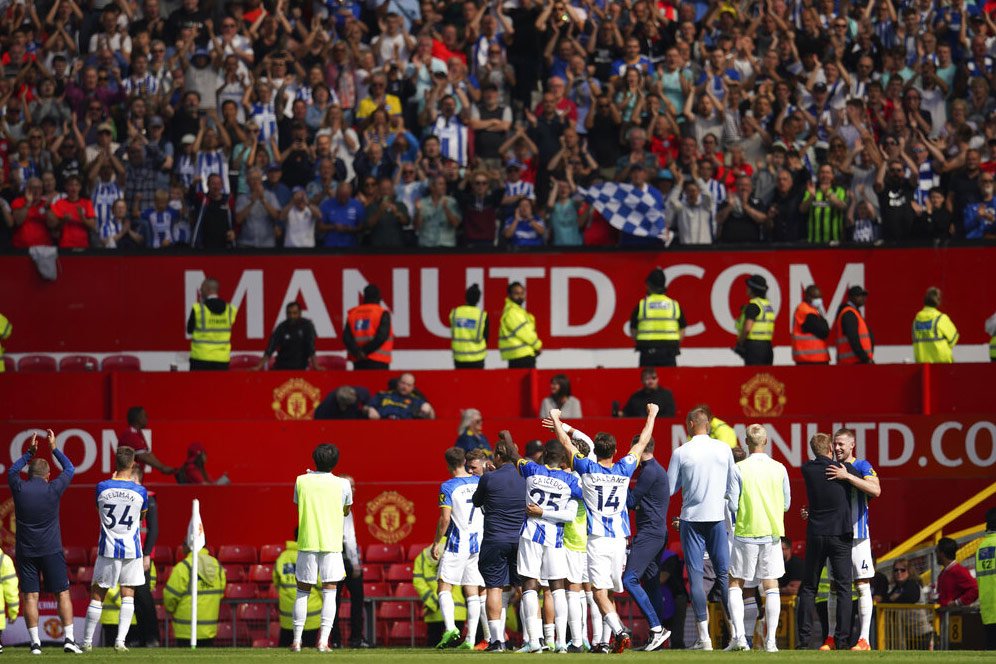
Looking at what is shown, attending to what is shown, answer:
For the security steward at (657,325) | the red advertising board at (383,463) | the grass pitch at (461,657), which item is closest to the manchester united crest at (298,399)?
the red advertising board at (383,463)

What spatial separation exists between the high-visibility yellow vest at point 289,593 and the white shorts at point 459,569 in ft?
8.68

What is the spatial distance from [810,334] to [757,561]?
295 inches

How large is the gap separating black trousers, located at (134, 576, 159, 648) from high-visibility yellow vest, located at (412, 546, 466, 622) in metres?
2.90

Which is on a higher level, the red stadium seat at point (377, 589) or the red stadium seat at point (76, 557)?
the red stadium seat at point (76, 557)

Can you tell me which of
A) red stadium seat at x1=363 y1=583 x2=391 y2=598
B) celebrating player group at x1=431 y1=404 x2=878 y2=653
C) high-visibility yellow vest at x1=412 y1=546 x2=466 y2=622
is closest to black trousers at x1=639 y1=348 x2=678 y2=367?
red stadium seat at x1=363 y1=583 x2=391 y2=598

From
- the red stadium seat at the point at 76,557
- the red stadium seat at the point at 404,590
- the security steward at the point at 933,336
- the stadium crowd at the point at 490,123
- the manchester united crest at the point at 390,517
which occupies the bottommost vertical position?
the red stadium seat at the point at 404,590

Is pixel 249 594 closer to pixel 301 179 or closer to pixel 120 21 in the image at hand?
pixel 301 179

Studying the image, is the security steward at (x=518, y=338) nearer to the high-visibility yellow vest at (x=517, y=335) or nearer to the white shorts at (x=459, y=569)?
the high-visibility yellow vest at (x=517, y=335)

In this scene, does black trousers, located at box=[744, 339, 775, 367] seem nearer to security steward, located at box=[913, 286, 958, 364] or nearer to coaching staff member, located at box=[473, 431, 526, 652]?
security steward, located at box=[913, 286, 958, 364]

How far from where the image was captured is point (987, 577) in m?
18.2

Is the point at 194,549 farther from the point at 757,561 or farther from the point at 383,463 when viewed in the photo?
the point at 757,561

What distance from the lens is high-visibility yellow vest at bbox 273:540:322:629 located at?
20172 millimetres

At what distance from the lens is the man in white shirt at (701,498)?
17281 millimetres

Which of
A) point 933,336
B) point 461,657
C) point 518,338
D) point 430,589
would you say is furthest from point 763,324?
point 461,657
